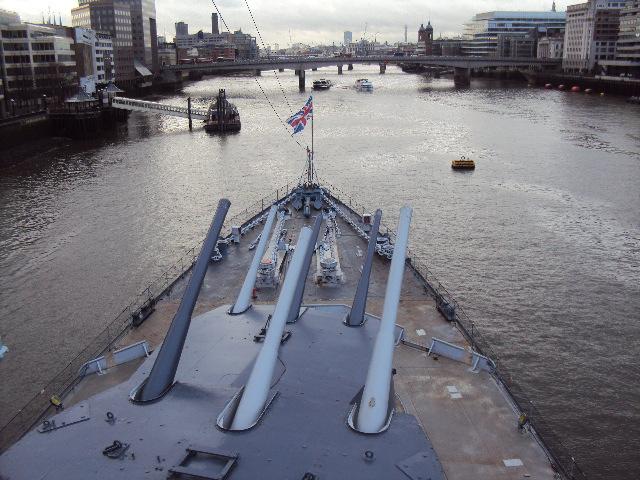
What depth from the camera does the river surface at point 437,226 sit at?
70.6 ft

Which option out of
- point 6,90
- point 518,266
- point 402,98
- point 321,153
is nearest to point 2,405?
point 518,266

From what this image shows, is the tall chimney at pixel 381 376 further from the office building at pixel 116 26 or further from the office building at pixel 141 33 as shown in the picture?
the office building at pixel 141 33

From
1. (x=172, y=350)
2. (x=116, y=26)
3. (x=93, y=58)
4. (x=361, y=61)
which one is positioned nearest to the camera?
(x=172, y=350)

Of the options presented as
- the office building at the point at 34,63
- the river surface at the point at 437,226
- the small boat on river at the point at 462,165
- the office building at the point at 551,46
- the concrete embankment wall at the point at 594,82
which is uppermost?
the office building at the point at 551,46

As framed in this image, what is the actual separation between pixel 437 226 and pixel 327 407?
27.8 metres

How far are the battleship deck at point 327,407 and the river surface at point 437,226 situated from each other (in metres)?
4.36

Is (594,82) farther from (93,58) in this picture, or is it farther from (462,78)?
(93,58)

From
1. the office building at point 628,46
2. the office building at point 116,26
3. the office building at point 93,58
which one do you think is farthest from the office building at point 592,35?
the office building at point 93,58

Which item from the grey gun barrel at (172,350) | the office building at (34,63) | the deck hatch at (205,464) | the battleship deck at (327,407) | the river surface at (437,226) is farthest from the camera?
the office building at (34,63)

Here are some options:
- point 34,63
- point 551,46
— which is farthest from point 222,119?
point 551,46

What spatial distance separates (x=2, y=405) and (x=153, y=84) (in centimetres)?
13583

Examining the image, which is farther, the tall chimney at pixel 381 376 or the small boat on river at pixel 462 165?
the small boat on river at pixel 462 165

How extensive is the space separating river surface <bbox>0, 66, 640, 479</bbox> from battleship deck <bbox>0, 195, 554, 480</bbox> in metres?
4.36

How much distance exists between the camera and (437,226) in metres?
37.1
